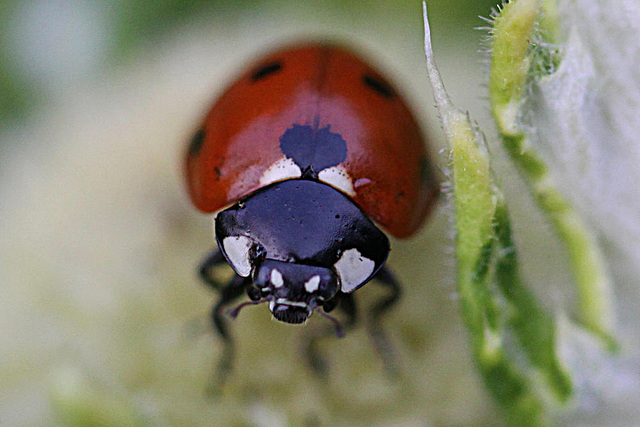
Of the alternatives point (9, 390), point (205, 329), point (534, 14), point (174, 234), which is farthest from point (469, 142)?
point (9, 390)

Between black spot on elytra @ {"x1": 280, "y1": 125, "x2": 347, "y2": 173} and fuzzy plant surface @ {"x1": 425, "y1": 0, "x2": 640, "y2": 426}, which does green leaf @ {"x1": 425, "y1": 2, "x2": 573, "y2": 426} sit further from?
black spot on elytra @ {"x1": 280, "y1": 125, "x2": 347, "y2": 173}

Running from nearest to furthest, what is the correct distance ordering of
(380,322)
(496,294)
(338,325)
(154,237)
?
(496,294) < (338,325) < (380,322) < (154,237)

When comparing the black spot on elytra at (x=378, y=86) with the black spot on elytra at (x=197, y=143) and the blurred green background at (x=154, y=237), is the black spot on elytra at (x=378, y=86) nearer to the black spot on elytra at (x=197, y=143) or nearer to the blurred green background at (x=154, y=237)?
the blurred green background at (x=154, y=237)

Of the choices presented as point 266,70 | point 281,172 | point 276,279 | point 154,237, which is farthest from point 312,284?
point 154,237

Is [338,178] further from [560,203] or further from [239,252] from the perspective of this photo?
[560,203]

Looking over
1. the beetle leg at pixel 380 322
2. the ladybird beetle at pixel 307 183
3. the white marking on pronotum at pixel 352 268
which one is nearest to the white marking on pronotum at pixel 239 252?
the ladybird beetle at pixel 307 183

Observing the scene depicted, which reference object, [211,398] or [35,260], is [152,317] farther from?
[35,260]
